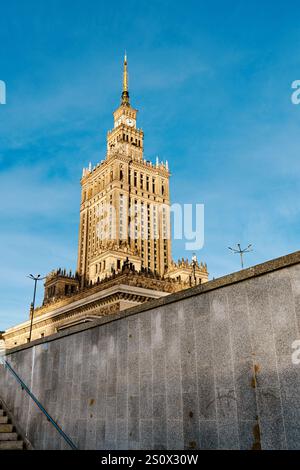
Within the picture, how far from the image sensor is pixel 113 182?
4272 inches

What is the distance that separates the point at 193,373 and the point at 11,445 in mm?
7528

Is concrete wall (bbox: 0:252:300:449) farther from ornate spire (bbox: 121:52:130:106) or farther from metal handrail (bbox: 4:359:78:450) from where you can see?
ornate spire (bbox: 121:52:130:106)

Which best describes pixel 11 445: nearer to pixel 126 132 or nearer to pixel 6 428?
pixel 6 428

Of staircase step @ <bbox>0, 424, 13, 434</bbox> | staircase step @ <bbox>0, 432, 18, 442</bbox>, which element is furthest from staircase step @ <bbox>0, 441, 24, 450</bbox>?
staircase step @ <bbox>0, 424, 13, 434</bbox>

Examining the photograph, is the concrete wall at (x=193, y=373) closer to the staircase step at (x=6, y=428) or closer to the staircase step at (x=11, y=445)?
the staircase step at (x=11, y=445)

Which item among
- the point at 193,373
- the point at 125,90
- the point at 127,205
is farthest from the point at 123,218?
the point at 193,373

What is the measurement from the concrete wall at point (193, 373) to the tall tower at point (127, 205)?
295ft

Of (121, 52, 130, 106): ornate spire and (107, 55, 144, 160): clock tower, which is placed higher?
(121, 52, 130, 106): ornate spire

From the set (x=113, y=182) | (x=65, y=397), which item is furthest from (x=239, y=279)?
(x=113, y=182)

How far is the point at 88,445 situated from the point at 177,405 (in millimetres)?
3359

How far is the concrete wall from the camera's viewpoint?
621cm

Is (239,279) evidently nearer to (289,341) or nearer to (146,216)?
(289,341)

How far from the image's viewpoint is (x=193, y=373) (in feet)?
24.7

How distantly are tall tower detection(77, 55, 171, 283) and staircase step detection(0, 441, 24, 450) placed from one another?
88.3 meters
